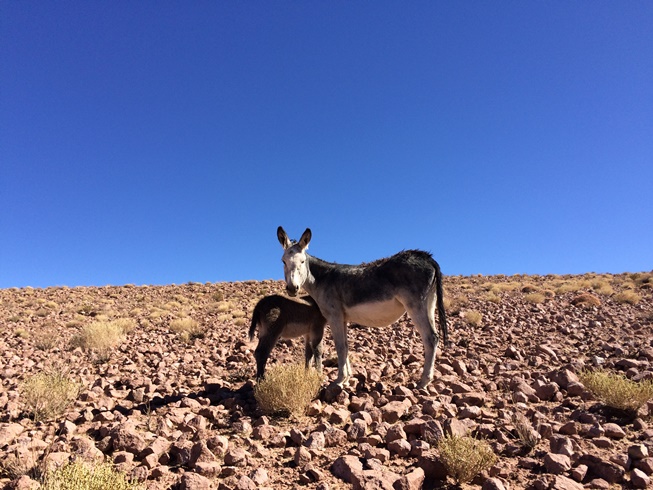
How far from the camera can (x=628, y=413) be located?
5.12 m

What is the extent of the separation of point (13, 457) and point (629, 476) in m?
5.69

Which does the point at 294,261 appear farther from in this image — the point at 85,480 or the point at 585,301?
the point at 585,301

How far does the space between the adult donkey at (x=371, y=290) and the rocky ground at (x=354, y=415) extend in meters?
0.85

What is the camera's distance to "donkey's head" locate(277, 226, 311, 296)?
22.2 feet

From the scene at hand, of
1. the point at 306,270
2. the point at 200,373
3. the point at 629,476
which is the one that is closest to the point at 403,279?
the point at 306,270

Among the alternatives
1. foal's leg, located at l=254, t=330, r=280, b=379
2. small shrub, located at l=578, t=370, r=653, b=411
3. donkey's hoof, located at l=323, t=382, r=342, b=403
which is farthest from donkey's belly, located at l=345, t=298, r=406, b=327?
small shrub, located at l=578, t=370, r=653, b=411

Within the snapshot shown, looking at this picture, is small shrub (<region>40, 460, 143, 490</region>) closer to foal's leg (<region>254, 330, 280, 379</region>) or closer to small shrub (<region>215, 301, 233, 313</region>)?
foal's leg (<region>254, 330, 280, 379</region>)

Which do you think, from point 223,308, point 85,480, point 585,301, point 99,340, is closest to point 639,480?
point 85,480

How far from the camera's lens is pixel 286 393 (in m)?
5.50

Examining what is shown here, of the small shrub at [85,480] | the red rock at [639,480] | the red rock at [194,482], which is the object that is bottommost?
the red rock at [639,480]

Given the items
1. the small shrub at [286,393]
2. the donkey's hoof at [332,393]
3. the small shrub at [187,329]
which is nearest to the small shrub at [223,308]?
the small shrub at [187,329]

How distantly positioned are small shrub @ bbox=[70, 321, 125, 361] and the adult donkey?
5871 millimetres

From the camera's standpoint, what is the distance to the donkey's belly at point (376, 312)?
275 inches

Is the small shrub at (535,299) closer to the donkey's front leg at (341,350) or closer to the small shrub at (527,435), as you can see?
the donkey's front leg at (341,350)
